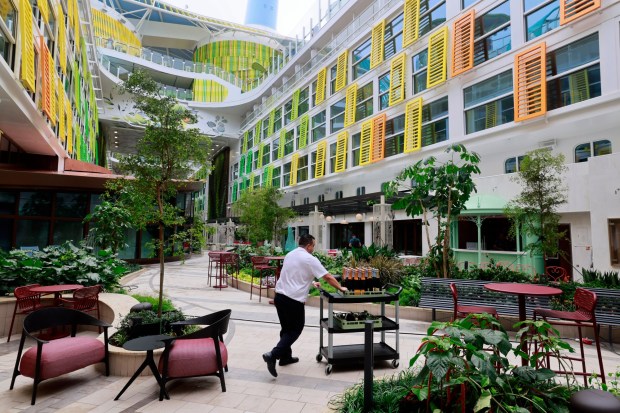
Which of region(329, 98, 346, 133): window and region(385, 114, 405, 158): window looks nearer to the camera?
region(385, 114, 405, 158): window

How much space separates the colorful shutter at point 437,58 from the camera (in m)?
16.4

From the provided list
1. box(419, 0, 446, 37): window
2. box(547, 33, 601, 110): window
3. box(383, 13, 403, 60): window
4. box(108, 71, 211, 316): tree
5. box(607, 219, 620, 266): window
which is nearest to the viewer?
box(108, 71, 211, 316): tree

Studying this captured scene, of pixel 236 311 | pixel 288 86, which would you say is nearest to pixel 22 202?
pixel 236 311

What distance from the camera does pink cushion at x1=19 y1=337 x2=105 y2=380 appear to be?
3773 mm

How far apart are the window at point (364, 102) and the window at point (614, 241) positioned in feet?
46.0

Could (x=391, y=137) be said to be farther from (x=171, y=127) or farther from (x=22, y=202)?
(x=22, y=202)

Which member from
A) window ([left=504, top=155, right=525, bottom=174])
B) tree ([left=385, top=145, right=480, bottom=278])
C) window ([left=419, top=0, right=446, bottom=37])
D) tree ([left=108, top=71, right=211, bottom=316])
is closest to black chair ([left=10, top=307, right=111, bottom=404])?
tree ([left=108, top=71, right=211, bottom=316])

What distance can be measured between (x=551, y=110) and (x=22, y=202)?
70.1ft

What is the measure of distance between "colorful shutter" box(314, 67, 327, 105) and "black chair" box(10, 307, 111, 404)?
24.2 meters

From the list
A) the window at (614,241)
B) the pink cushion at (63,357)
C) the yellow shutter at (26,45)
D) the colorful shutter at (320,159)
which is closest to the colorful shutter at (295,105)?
the colorful shutter at (320,159)

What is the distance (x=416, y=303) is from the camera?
8.04 m

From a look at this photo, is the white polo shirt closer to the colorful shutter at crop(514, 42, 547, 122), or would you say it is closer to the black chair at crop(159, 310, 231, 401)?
the black chair at crop(159, 310, 231, 401)

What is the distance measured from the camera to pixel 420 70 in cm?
1812

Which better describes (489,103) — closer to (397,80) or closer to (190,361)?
(397,80)
